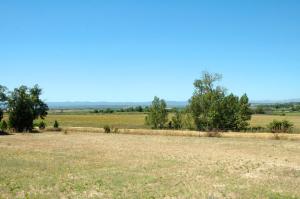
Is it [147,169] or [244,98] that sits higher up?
[244,98]

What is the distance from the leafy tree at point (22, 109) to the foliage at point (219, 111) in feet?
86.1

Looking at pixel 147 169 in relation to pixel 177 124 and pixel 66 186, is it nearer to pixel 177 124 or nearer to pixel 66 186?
pixel 66 186

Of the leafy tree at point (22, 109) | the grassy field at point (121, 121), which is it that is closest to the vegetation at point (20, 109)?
the leafy tree at point (22, 109)

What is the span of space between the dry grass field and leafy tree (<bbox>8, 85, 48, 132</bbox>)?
112 feet

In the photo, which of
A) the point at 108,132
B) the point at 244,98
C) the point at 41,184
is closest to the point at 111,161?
the point at 41,184

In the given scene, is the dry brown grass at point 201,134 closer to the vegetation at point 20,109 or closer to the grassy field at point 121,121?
the vegetation at point 20,109

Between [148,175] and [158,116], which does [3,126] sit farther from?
[148,175]

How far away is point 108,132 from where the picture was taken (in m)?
62.3

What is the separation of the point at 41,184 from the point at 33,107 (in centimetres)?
5141

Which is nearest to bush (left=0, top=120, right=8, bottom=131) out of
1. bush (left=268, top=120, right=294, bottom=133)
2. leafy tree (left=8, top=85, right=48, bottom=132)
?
leafy tree (left=8, top=85, right=48, bottom=132)

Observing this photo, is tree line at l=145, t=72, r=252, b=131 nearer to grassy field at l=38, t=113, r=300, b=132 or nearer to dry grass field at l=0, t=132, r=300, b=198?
grassy field at l=38, t=113, r=300, b=132

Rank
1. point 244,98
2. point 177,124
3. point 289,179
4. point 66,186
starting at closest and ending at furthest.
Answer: point 66,186 → point 289,179 → point 244,98 → point 177,124

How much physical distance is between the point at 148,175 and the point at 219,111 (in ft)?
164

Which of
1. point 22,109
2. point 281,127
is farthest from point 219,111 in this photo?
point 22,109
